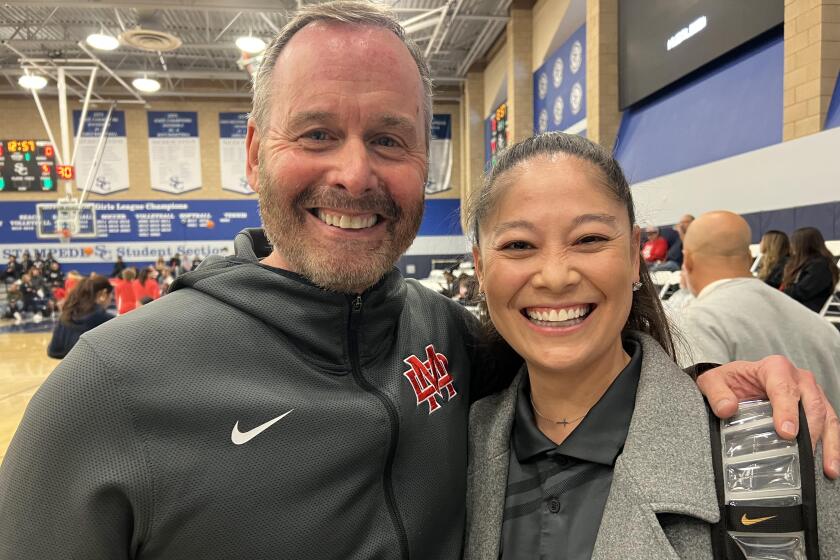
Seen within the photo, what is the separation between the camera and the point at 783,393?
0.98 meters

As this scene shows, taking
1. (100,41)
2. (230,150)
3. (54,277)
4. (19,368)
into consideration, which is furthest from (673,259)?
(54,277)

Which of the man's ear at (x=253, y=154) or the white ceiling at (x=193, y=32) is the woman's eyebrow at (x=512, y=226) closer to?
the man's ear at (x=253, y=154)

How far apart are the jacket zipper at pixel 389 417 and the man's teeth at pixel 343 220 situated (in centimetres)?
15

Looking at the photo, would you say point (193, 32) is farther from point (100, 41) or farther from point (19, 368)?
point (19, 368)

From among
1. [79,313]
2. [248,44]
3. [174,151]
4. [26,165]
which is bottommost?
[79,313]

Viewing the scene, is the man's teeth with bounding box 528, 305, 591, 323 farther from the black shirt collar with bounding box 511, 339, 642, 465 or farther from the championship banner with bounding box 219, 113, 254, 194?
the championship banner with bounding box 219, 113, 254, 194

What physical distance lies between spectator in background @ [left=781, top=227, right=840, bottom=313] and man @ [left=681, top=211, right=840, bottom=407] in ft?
6.61

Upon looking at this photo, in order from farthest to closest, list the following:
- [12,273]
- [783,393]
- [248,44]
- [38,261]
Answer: [38,261] → [12,273] → [248,44] → [783,393]

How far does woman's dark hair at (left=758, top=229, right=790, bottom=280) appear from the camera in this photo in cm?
451

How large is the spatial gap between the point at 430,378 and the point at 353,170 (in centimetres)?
46

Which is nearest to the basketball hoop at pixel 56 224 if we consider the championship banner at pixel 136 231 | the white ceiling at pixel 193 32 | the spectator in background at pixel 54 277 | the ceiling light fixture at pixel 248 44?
the championship banner at pixel 136 231

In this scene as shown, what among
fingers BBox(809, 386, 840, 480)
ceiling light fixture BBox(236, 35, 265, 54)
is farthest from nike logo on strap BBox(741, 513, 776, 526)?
ceiling light fixture BBox(236, 35, 265, 54)

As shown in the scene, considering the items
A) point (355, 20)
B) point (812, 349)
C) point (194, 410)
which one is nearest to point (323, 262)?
point (194, 410)

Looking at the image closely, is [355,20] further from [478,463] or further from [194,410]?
[478,463]
